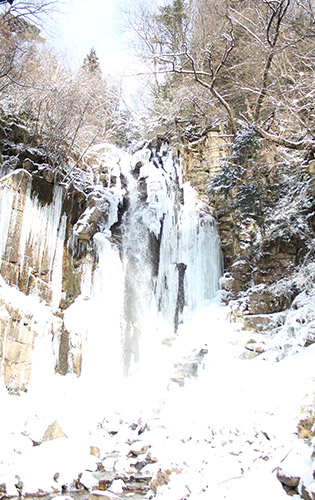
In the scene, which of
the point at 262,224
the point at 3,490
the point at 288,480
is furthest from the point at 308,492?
the point at 262,224

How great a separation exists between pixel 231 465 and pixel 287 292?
6.12 meters

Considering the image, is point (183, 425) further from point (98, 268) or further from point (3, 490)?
point (98, 268)

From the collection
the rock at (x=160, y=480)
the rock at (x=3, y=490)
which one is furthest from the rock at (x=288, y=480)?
the rock at (x=3, y=490)

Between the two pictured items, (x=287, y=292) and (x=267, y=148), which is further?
(x=267, y=148)

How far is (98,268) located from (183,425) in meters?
5.63

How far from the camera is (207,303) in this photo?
11211mm

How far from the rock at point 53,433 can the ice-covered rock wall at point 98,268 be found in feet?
8.75

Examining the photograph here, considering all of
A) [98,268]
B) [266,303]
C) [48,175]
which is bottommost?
[266,303]

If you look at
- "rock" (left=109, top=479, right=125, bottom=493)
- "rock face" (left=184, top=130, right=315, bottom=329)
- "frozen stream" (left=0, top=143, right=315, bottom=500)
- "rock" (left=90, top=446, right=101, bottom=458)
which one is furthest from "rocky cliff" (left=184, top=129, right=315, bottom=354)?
"rock" (left=109, top=479, right=125, bottom=493)

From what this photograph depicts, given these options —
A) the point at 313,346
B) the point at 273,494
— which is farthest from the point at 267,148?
the point at 273,494

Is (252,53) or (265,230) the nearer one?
(265,230)

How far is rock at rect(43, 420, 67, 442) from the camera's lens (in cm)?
579

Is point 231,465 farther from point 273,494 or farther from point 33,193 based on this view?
point 33,193

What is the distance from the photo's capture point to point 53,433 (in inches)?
230
